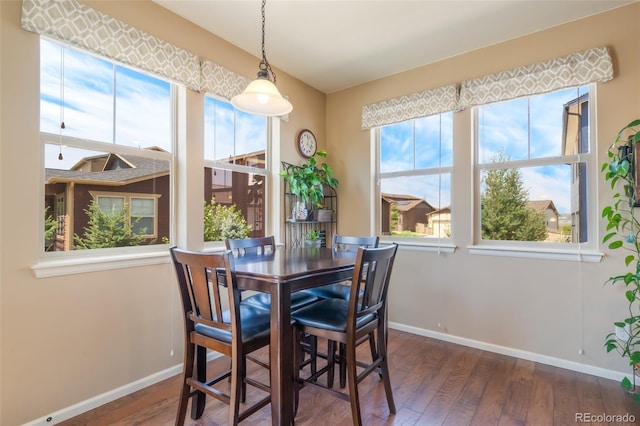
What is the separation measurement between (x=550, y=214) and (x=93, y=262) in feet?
11.1

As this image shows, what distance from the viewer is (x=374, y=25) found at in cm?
249

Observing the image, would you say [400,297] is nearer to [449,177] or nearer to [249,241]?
[449,177]

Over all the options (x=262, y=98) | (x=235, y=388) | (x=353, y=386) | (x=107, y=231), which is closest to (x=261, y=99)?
(x=262, y=98)

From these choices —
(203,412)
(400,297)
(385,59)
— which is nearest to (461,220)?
(400,297)

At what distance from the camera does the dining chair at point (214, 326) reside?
1.39 metres

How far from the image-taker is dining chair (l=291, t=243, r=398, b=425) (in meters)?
1.56

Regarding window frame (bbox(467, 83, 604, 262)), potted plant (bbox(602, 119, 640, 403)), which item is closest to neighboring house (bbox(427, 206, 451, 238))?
window frame (bbox(467, 83, 604, 262))

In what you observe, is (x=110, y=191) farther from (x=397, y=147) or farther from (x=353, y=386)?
(x=397, y=147)

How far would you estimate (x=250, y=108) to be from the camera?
2.02 m

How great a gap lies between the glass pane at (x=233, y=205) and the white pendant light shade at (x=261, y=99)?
0.89m

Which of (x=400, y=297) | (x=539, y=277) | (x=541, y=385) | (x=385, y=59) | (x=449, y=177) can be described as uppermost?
(x=385, y=59)

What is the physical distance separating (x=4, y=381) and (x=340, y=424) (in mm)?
1764

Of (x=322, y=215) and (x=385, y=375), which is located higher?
(x=322, y=215)

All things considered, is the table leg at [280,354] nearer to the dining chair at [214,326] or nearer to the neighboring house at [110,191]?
the dining chair at [214,326]
